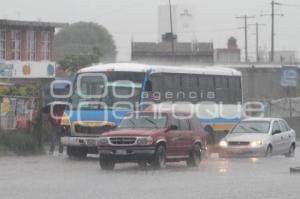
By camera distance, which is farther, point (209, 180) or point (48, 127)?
point (48, 127)

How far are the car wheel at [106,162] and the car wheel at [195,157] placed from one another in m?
2.74

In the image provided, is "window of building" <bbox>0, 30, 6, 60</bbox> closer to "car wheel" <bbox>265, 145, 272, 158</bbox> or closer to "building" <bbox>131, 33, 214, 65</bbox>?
"building" <bbox>131, 33, 214, 65</bbox>

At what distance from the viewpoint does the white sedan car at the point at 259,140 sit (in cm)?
2827

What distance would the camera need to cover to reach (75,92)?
28.5 m

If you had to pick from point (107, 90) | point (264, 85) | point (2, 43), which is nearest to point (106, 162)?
point (107, 90)

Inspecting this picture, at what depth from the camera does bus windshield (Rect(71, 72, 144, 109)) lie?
27812 millimetres

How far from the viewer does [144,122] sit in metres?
23.5

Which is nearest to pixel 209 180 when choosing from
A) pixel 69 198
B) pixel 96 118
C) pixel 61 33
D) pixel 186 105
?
pixel 69 198

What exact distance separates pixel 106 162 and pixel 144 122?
67.7 inches

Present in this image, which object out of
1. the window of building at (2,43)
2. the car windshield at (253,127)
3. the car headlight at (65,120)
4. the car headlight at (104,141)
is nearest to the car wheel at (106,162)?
the car headlight at (104,141)

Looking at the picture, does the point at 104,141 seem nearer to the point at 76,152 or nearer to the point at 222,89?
the point at 76,152

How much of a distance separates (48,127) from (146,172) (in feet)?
39.7

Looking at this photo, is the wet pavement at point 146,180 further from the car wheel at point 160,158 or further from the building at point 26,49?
the building at point 26,49

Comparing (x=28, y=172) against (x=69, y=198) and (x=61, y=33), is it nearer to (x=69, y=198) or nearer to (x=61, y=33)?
(x=69, y=198)
